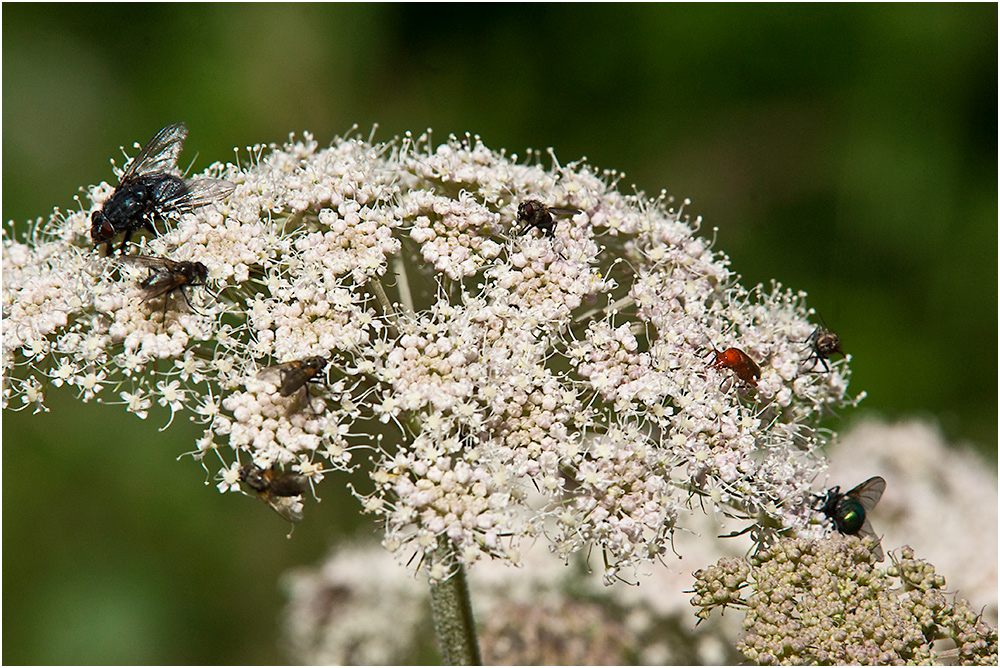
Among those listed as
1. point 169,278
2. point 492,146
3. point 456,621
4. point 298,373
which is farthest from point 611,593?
point 492,146

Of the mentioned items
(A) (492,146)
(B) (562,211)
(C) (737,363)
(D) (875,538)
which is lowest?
(D) (875,538)

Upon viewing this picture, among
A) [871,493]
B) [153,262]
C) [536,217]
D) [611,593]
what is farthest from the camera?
[611,593]

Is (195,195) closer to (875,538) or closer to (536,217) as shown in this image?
(536,217)

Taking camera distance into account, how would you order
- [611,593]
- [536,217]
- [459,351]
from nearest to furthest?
[459,351] → [536,217] → [611,593]

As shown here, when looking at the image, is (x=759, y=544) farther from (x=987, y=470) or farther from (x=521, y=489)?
(x=987, y=470)

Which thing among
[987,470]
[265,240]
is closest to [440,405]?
[265,240]

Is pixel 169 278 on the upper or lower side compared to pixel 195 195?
lower
